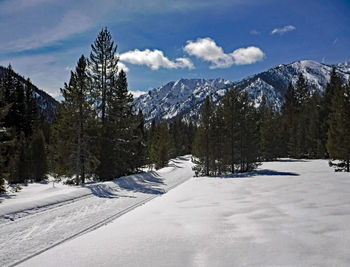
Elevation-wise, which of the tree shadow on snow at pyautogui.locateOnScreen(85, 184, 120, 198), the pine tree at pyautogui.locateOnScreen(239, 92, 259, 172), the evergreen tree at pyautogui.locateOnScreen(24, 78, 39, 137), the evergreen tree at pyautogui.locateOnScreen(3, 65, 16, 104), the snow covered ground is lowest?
the tree shadow on snow at pyautogui.locateOnScreen(85, 184, 120, 198)

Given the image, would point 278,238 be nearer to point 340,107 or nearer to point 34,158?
point 340,107

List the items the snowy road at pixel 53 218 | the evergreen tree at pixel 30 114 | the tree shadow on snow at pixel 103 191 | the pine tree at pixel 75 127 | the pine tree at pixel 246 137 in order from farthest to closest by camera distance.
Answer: the evergreen tree at pixel 30 114
the pine tree at pixel 246 137
the pine tree at pixel 75 127
the tree shadow on snow at pixel 103 191
the snowy road at pixel 53 218

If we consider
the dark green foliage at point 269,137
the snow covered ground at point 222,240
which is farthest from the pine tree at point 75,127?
the dark green foliage at point 269,137

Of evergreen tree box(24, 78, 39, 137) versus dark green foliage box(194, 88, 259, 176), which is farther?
evergreen tree box(24, 78, 39, 137)

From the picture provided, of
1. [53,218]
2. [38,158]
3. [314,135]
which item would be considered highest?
[314,135]

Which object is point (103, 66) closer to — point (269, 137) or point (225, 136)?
point (225, 136)

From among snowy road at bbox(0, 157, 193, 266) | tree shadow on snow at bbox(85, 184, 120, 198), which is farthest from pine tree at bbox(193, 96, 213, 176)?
snowy road at bbox(0, 157, 193, 266)

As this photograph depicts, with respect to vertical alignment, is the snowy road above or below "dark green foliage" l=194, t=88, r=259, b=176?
below

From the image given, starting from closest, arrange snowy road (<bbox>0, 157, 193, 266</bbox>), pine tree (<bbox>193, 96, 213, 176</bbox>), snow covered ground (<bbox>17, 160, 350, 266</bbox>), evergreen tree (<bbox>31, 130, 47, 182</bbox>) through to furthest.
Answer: snow covered ground (<bbox>17, 160, 350, 266</bbox>)
snowy road (<bbox>0, 157, 193, 266</bbox>)
pine tree (<bbox>193, 96, 213, 176</bbox>)
evergreen tree (<bbox>31, 130, 47, 182</bbox>)

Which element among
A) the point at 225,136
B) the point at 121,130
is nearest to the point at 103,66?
the point at 121,130

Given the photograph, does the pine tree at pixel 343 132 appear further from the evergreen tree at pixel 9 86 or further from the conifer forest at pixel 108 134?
the evergreen tree at pixel 9 86

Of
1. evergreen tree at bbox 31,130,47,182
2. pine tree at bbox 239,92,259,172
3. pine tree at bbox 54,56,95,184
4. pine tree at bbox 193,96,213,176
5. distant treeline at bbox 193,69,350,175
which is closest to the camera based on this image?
pine tree at bbox 54,56,95,184

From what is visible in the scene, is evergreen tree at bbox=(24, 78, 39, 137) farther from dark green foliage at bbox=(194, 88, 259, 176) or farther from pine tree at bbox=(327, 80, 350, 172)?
pine tree at bbox=(327, 80, 350, 172)

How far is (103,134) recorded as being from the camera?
22812 mm
